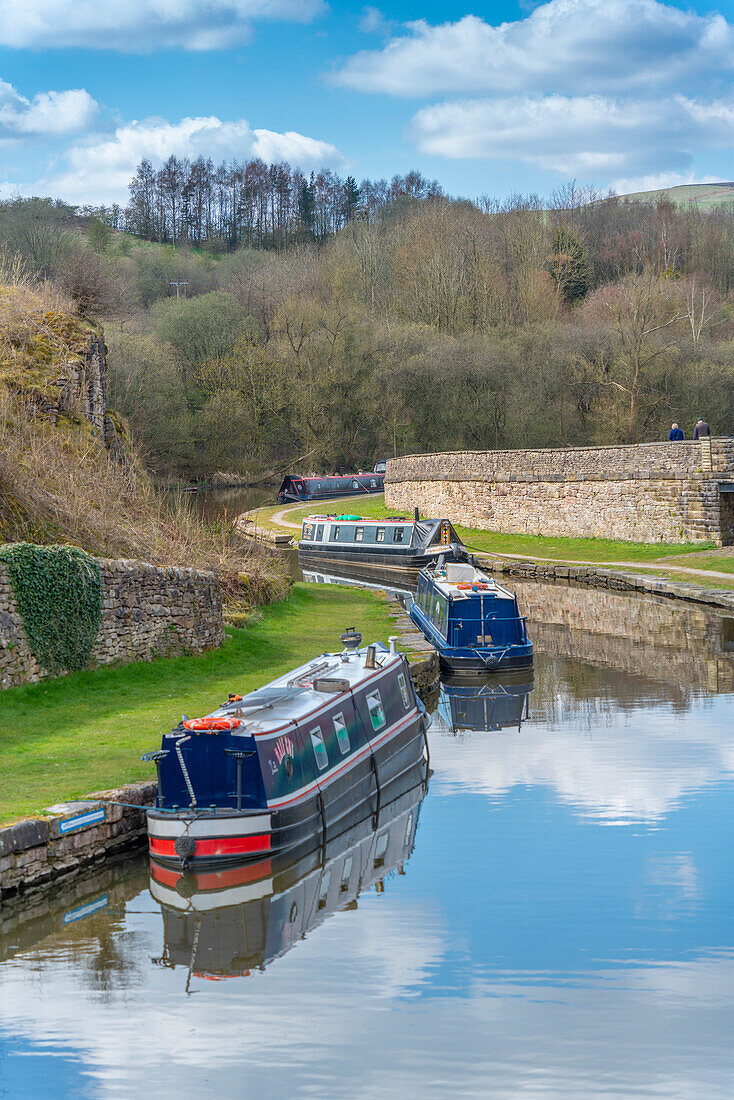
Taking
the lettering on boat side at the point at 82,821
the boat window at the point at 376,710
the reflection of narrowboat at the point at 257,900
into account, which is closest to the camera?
the reflection of narrowboat at the point at 257,900

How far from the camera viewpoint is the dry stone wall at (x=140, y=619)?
11703 millimetres

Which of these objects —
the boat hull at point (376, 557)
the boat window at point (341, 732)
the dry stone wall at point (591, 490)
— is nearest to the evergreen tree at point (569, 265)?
the dry stone wall at point (591, 490)

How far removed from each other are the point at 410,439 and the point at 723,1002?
157ft

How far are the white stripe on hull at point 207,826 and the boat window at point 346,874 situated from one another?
877mm

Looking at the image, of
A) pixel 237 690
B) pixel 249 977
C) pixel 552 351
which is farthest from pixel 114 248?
pixel 249 977

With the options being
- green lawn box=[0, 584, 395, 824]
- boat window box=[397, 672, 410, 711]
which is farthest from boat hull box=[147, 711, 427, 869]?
boat window box=[397, 672, 410, 711]

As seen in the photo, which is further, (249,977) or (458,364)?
(458,364)

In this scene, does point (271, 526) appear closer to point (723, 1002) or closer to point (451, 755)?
point (451, 755)

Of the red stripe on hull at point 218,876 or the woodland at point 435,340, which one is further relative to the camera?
the woodland at point 435,340

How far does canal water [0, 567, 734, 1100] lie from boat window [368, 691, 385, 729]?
851mm

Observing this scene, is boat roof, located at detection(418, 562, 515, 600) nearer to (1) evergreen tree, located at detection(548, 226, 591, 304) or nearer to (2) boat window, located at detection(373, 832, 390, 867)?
(2) boat window, located at detection(373, 832, 390, 867)

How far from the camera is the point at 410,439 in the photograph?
53.8 meters

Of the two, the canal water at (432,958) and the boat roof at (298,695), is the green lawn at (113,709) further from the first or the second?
the boat roof at (298,695)

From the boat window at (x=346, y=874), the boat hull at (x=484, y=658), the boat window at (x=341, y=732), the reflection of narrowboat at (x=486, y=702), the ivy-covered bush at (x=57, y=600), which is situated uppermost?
the ivy-covered bush at (x=57, y=600)
